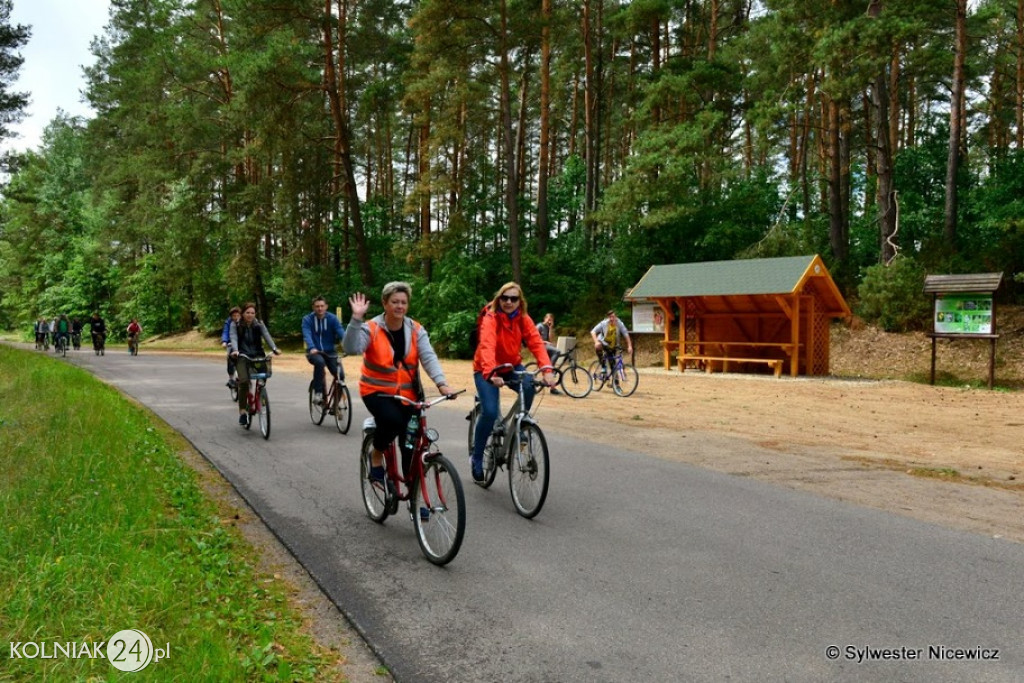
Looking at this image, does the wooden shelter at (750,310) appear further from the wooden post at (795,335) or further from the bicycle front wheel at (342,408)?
the bicycle front wheel at (342,408)

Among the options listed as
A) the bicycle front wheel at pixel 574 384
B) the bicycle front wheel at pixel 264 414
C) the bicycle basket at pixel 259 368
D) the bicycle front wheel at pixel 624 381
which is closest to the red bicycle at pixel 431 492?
the bicycle front wheel at pixel 264 414

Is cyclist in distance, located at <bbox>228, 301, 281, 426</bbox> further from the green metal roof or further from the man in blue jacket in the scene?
the green metal roof

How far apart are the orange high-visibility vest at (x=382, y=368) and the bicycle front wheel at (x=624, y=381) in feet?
36.4

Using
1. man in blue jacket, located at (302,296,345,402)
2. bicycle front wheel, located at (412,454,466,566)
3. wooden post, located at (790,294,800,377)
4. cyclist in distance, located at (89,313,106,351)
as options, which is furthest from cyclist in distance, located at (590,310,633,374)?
cyclist in distance, located at (89,313,106,351)

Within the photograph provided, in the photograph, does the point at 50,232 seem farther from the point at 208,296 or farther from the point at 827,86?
the point at 827,86

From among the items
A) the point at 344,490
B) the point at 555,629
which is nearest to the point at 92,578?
the point at 555,629

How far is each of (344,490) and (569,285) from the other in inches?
949

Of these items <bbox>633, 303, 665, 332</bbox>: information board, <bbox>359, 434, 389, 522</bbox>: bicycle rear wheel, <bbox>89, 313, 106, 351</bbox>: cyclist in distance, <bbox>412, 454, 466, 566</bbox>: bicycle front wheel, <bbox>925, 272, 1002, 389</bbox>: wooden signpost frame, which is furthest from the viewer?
<bbox>89, 313, 106, 351</bbox>: cyclist in distance

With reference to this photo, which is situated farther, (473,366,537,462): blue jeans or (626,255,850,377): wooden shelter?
(626,255,850,377): wooden shelter

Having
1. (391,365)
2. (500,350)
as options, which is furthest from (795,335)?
(391,365)

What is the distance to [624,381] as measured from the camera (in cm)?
1588

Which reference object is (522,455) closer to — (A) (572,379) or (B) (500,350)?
(B) (500,350)

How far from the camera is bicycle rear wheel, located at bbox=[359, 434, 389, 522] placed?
18.0ft

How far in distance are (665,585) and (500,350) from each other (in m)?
2.91
